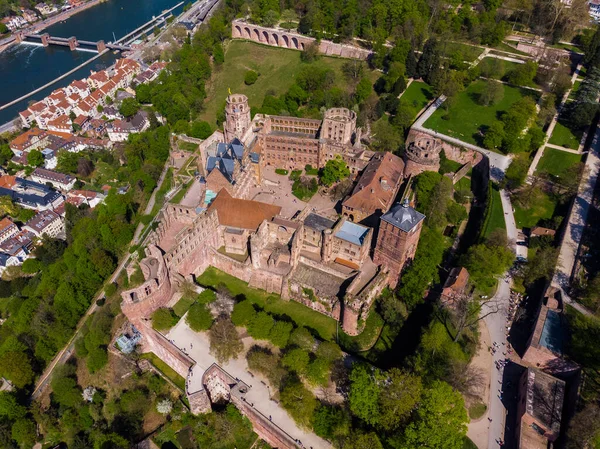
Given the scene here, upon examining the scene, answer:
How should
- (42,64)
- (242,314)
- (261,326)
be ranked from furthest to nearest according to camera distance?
(42,64), (242,314), (261,326)

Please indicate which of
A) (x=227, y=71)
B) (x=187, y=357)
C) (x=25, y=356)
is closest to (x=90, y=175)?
(x=227, y=71)

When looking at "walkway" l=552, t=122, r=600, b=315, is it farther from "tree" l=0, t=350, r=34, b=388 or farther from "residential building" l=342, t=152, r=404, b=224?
"tree" l=0, t=350, r=34, b=388

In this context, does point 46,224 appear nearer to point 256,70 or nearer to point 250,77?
point 250,77

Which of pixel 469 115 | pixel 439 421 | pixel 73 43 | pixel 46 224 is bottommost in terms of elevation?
pixel 46 224

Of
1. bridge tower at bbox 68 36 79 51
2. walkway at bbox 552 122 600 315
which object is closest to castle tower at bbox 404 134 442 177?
walkway at bbox 552 122 600 315

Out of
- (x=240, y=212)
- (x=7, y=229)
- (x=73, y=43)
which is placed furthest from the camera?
(x=73, y=43)

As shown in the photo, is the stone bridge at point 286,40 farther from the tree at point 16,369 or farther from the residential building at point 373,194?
the tree at point 16,369

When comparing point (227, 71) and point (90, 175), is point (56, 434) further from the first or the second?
point (227, 71)

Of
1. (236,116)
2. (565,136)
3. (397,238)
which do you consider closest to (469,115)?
(565,136)
